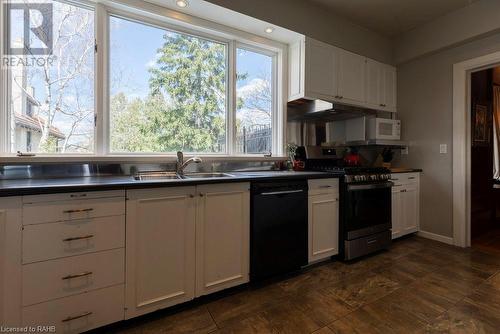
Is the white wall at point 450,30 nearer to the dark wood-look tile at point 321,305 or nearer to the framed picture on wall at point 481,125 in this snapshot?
the framed picture on wall at point 481,125

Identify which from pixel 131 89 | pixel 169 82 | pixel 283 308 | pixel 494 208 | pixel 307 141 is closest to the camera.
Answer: pixel 283 308

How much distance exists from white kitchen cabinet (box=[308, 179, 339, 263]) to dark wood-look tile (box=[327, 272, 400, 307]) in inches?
12.6

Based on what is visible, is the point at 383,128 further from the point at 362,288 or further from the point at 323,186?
the point at 362,288

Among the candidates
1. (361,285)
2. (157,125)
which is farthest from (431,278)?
(157,125)

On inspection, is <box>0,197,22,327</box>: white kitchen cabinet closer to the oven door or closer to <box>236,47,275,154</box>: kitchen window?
<box>236,47,275,154</box>: kitchen window

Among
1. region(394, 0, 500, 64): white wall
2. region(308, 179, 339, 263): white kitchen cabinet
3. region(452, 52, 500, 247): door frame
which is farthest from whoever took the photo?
region(452, 52, 500, 247): door frame

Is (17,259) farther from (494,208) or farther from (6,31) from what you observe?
(494,208)

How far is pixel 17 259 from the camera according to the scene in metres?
1.23

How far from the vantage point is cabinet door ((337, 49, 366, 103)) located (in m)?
2.94

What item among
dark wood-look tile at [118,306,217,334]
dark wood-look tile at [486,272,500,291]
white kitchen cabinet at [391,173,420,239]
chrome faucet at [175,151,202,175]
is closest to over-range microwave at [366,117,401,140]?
white kitchen cabinet at [391,173,420,239]

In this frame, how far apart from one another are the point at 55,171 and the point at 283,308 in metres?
1.93

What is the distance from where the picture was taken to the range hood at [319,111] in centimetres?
268

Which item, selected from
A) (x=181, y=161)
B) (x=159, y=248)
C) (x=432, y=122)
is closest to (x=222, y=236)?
(x=159, y=248)

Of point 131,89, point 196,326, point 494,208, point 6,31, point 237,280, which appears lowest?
point 196,326
